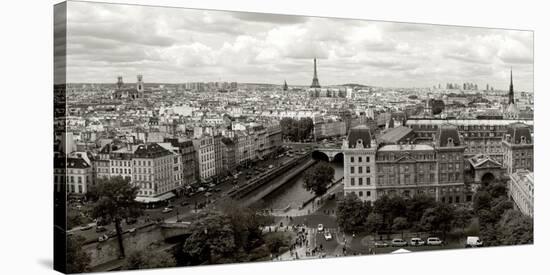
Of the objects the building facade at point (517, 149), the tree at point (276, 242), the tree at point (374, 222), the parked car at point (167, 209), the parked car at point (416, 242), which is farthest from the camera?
the building facade at point (517, 149)

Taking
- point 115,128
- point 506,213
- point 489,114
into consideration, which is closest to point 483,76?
point 489,114

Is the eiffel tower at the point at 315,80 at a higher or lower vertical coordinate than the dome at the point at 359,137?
higher

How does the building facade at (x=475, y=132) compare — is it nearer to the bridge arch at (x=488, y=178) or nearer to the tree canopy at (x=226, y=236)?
the bridge arch at (x=488, y=178)

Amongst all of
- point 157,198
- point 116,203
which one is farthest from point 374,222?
point 116,203

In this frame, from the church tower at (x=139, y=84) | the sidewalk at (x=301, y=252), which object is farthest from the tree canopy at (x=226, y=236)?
the church tower at (x=139, y=84)

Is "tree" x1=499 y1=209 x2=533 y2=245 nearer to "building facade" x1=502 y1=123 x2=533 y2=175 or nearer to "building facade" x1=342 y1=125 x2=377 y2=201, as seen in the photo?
"building facade" x1=502 y1=123 x2=533 y2=175

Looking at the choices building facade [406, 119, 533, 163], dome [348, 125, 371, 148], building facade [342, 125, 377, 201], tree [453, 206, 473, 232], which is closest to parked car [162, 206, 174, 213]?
building facade [342, 125, 377, 201]

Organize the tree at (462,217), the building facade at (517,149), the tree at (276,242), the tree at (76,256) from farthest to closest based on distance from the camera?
the building facade at (517,149) < the tree at (462,217) < the tree at (276,242) < the tree at (76,256)

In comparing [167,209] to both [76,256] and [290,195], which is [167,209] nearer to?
[76,256]
